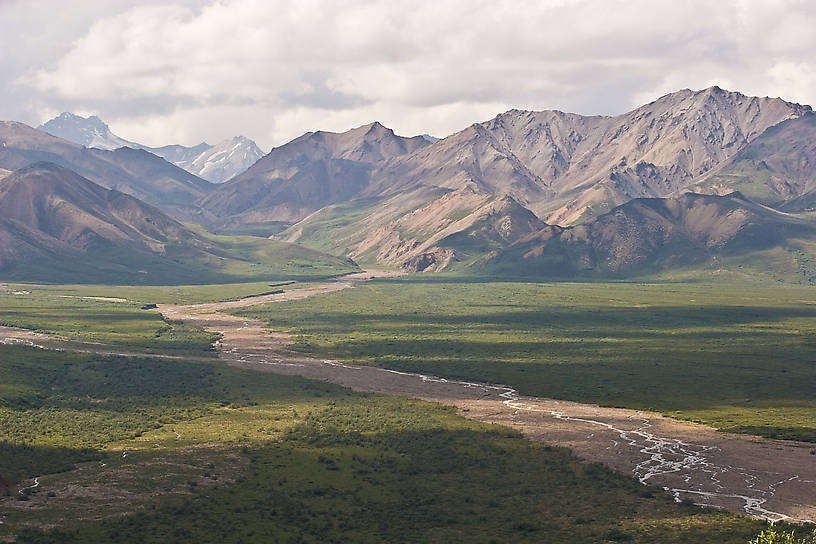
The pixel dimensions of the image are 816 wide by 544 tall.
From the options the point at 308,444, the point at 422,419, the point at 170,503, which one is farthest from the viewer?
the point at 422,419

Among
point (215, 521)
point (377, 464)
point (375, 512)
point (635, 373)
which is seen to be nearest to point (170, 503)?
point (215, 521)

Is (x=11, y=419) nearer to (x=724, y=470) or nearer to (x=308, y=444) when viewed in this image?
(x=308, y=444)

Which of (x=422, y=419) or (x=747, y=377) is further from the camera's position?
(x=747, y=377)

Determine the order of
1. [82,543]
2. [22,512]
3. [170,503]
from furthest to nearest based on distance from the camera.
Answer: [170,503]
[22,512]
[82,543]

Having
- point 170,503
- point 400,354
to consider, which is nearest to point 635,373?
point 400,354

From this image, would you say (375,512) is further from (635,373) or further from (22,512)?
(635,373)

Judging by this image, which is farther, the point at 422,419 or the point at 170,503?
the point at 422,419
